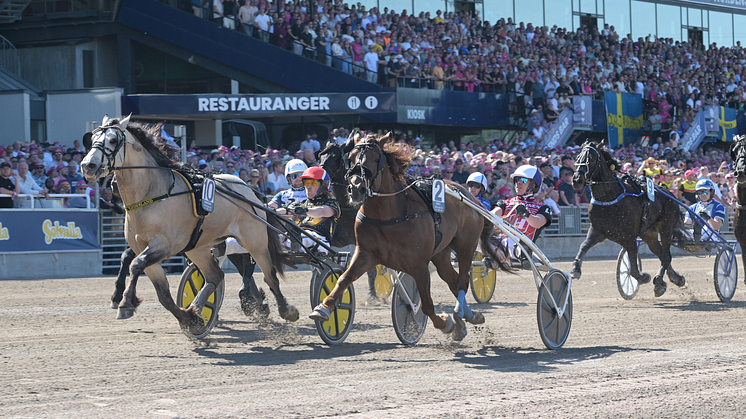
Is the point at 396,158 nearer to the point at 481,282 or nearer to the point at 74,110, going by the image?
the point at 481,282

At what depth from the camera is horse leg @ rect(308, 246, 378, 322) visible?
6145mm

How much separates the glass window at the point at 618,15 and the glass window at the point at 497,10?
6235mm

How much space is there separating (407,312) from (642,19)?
33356mm

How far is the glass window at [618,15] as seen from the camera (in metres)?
35.5

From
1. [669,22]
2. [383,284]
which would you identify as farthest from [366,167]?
[669,22]

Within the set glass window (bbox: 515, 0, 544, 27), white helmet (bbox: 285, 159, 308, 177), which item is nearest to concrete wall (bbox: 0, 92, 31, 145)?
white helmet (bbox: 285, 159, 308, 177)

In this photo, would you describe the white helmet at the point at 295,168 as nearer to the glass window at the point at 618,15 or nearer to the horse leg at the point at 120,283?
the horse leg at the point at 120,283

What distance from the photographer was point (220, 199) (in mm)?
7500

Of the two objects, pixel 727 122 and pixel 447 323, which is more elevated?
pixel 727 122

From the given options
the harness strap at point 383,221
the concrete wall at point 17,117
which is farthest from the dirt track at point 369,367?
the concrete wall at point 17,117

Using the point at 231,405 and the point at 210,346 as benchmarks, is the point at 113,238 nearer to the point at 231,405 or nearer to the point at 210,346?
the point at 210,346

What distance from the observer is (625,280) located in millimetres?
10844

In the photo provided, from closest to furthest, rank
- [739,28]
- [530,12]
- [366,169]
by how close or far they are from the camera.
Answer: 1. [366,169]
2. [530,12]
3. [739,28]

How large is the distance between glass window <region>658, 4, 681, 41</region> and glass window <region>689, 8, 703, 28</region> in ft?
2.75
